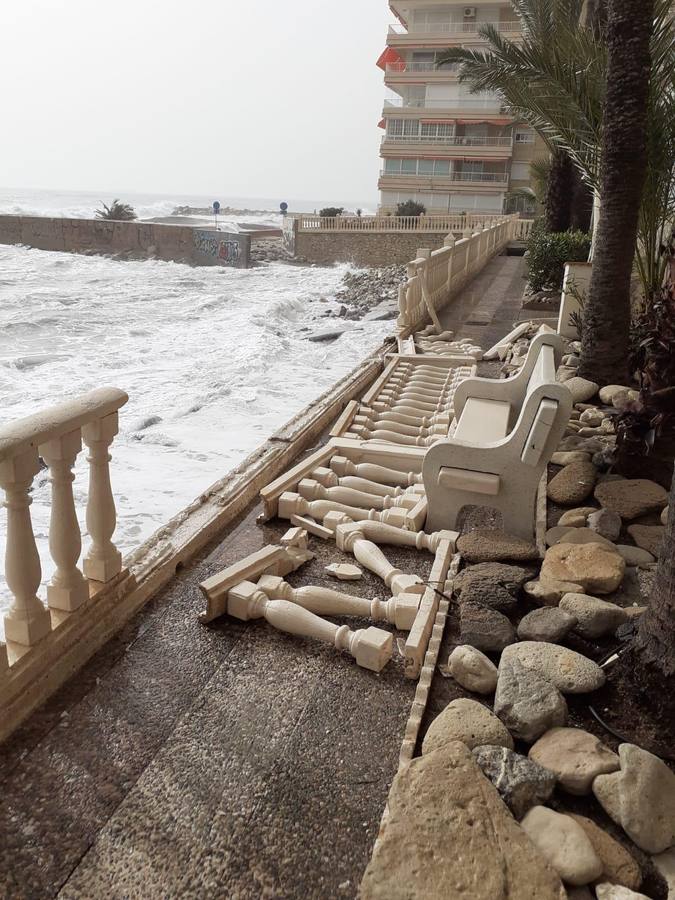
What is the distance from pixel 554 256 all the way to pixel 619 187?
6.25 meters

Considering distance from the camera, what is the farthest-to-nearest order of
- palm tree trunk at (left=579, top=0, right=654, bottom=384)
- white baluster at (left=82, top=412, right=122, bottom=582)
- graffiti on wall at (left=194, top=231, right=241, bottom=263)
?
graffiti on wall at (left=194, top=231, right=241, bottom=263) → palm tree trunk at (left=579, top=0, right=654, bottom=384) → white baluster at (left=82, top=412, right=122, bottom=582)

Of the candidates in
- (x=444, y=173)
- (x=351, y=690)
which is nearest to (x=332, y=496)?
(x=351, y=690)

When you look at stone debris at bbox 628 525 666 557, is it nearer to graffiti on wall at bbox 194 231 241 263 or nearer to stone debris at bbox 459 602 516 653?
stone debris at bbox 459 602 516 653

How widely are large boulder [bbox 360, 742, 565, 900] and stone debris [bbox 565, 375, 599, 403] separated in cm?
455

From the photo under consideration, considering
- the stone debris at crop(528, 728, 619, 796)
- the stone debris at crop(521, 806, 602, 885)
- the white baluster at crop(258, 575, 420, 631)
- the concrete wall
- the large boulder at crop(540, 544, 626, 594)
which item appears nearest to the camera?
the stone debris at crop(521, 806, 602, 885)

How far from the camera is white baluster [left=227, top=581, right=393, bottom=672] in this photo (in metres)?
2.62

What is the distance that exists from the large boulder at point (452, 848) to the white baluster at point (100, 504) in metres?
1.49

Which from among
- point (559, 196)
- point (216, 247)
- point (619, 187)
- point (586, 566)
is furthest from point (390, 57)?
point (586, 566)

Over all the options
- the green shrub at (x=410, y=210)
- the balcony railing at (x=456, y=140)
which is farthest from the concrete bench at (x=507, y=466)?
the balcony railing at (x=456, y=140)

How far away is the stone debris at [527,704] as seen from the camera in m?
2.20

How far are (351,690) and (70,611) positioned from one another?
1104 millimetres

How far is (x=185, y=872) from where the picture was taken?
181 centimetres

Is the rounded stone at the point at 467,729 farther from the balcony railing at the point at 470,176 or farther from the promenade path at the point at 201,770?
the balcony railing at the point at 470,176

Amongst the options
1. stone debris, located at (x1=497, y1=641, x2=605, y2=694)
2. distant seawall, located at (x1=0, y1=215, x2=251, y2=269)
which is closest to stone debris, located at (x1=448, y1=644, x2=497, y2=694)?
stone debris, located at (x1=497, y1=641, x2=605, y2=694)
